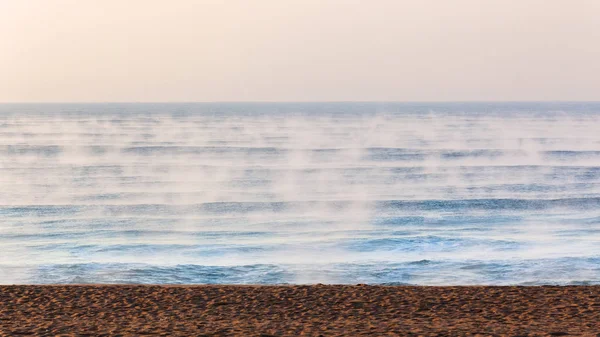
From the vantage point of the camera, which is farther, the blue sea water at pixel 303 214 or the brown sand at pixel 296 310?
the blue sea water at pixel 303 214

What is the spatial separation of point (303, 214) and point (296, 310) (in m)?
18.2

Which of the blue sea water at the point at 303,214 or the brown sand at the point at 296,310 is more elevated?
the brown sand at the point at 296,310

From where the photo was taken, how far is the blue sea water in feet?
58.6

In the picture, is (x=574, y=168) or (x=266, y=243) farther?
(x=574, y=168)

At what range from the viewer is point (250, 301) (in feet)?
38.4

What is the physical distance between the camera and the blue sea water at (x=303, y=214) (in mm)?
17859

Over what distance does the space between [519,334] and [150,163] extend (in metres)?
45.0

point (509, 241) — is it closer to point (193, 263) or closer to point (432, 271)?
point (432, 271)

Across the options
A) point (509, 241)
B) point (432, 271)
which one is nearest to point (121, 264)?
point (432, 271)

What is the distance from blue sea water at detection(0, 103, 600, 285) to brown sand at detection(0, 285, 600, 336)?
4207 millimetres

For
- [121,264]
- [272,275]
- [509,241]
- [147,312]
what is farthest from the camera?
[509,241]

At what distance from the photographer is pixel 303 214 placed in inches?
1155

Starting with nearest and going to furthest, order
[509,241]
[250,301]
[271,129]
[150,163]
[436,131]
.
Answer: [250,301]
[509,241]
[150,163]
[436,131]
[271,129]

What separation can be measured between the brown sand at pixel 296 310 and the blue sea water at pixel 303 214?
4207 millimetres
